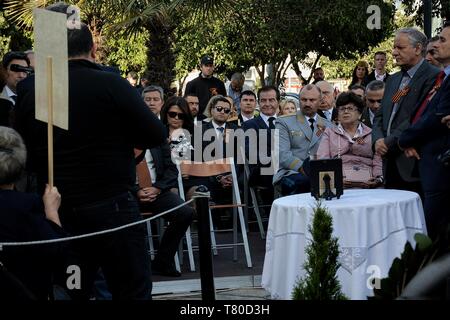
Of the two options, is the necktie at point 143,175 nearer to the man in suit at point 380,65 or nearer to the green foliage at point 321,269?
the green foliage at point 321,269

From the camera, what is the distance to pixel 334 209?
22.7 feet

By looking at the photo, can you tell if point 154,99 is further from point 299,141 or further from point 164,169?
point 299,141

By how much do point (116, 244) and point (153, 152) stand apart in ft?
13.7

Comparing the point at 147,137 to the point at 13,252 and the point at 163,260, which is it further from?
the point at 163,260

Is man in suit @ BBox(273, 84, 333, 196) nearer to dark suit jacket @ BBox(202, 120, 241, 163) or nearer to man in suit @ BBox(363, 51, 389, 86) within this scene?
dark suit jacket @ BBox(202, 120, 241, 163)

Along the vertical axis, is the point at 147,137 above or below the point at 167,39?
below

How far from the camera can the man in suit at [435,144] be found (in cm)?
695

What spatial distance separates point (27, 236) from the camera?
4875 millimetres

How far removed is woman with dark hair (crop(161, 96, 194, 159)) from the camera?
1011 cm

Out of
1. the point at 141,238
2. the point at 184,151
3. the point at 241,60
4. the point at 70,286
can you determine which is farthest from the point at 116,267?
the point at 241,60

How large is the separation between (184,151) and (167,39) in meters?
7.64

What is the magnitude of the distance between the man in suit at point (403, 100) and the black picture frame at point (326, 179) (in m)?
0.76

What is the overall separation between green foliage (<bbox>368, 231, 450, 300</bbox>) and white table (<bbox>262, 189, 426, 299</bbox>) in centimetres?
393

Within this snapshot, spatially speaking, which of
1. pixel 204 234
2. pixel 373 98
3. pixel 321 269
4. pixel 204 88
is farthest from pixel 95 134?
pixel 204 88
